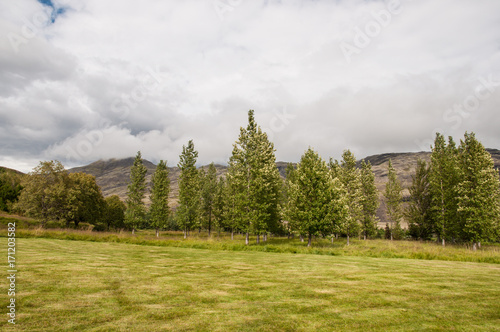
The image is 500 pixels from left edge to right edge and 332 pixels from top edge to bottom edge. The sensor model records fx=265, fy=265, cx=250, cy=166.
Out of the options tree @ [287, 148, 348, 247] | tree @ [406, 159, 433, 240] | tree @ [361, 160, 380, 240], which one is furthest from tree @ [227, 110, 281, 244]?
tree @ [406, 159, 433, 240]

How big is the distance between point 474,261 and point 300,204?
66.7ft

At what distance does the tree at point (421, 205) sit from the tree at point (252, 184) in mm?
32379

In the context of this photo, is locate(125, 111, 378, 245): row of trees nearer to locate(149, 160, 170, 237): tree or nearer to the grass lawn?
locate(149, 160, 170, 237): tree

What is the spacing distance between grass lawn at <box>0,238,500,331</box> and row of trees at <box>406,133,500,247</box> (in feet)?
134

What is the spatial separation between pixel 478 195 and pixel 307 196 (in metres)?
27.9

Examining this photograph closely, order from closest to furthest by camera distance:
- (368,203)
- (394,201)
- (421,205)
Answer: (421,205)
(368,203)
(394,201)

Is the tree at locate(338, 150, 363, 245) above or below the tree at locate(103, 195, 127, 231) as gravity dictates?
above

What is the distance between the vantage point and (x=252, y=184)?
139ft

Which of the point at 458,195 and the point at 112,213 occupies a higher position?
the point at 458,195

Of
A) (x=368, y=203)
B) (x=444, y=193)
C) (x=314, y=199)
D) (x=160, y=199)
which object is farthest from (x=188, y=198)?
(x=444, y=193)

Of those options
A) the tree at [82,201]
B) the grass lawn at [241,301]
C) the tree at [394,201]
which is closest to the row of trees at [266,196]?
the tree at [394,201]

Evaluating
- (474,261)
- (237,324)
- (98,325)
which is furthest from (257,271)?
(474,261)

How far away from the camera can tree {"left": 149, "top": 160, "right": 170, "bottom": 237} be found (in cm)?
6962

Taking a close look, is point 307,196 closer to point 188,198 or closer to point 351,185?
point 351,185
